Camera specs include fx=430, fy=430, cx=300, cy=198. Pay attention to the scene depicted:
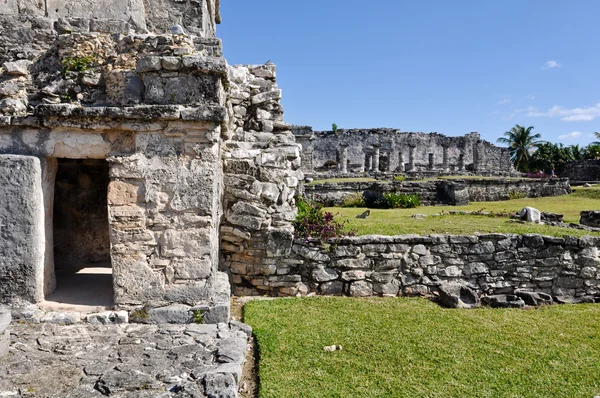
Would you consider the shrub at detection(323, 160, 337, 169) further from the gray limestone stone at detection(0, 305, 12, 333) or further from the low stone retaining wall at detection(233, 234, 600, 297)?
the gray limestone stone at detection(0, 305, 12, 333)

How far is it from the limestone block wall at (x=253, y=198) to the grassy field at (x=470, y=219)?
163 centimetres

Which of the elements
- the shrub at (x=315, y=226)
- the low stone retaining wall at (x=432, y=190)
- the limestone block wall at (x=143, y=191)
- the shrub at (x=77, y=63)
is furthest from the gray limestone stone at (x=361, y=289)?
the low stone retaining wall at (x=432, y=190)

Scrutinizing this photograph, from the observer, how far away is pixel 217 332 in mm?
3721

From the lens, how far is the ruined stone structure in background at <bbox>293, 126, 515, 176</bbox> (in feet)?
110

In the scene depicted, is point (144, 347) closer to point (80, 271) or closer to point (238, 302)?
point (238, 302)

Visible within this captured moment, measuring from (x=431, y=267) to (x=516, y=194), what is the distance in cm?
1650

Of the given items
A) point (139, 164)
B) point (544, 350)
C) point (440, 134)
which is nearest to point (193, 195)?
point (139, 164)

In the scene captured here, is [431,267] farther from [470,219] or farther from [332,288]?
[470,219]

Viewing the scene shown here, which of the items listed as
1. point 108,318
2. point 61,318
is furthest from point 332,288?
point 61,318

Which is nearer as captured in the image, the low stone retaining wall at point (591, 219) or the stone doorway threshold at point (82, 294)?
the stone doorway threshold at point (82, 294)

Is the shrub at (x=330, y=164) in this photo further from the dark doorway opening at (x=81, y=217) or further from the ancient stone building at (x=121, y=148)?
the ancient stone building at (x=121, y=148)

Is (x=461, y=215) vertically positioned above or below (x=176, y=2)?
below

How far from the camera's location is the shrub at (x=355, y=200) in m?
16.8

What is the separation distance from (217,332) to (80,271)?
286 cm
